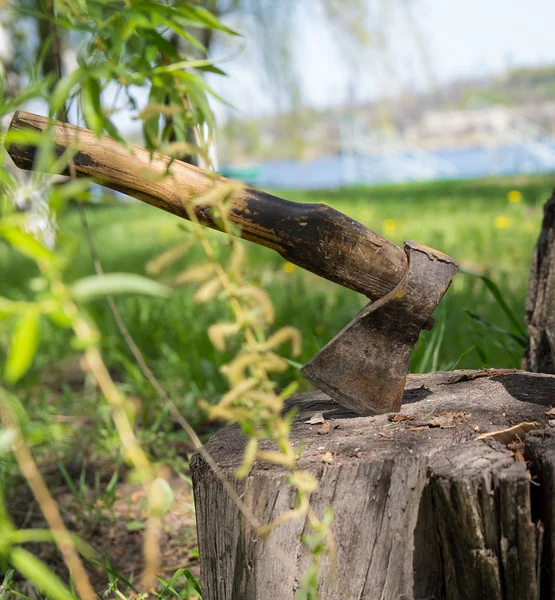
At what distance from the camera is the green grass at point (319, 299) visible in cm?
248

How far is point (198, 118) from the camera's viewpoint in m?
1.01

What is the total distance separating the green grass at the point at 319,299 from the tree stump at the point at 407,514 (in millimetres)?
493

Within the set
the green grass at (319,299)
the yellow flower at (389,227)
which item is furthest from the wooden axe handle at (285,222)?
the yellow flower at (389,227)

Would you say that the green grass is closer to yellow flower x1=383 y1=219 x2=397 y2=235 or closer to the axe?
yellow flower x1=383 y1=219 x2=397 y2=235

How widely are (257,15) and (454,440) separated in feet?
25.9

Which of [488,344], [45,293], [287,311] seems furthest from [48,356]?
[45,293]

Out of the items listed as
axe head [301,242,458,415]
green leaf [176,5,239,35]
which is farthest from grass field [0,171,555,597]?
axe head [301,242,458,415]

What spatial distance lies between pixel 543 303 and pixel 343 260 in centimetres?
76

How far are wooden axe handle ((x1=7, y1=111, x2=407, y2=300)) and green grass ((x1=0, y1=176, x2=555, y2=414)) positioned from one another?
4.3 inches

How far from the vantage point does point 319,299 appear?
3.40m

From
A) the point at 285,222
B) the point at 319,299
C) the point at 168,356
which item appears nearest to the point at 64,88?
the point at 285,222

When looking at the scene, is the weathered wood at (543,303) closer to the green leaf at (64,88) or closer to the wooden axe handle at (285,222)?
the wooden axe handle at (285,222)

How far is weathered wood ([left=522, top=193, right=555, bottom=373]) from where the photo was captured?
178 cm

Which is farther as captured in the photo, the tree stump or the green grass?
the green grass
